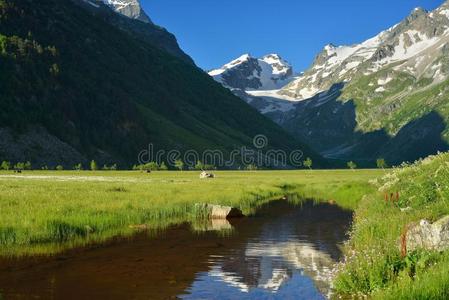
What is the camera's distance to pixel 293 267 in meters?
23.2

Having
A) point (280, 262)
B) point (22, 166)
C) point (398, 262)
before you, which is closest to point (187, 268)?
point (280, 262)

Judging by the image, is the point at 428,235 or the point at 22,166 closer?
the point at 428,235

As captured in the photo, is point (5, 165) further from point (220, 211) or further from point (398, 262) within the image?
point (398, 262)

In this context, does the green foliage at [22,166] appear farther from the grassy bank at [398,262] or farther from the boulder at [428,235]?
the boulder at [428,235]

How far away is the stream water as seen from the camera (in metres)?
18.2

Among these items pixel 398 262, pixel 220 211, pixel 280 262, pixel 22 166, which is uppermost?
pixel 22 166

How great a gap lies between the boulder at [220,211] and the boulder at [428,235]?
2322cm

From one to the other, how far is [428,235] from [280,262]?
7495mm

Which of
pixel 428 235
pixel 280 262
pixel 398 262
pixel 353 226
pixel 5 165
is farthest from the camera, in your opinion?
pixel 5 165

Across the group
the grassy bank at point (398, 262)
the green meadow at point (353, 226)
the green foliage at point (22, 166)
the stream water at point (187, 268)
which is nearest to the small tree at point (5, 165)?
the green foliage at point (22, 166)


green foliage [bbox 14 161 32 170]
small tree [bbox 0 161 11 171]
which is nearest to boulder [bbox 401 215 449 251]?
small tree [bbox 0 161 11 171]

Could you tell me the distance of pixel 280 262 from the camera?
79.7ft

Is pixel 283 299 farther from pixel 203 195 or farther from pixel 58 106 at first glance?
pixel 58 106

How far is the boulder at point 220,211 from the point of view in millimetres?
42806
